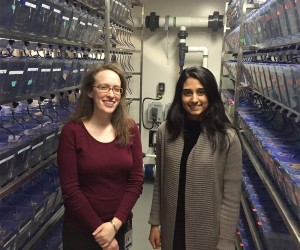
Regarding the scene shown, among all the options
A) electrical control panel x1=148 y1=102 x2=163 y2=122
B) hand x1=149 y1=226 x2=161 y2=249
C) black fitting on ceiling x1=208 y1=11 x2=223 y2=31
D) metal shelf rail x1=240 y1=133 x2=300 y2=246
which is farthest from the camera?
electrical control panel x1=148 y1=102 x2=163 y2=122

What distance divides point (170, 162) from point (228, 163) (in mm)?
266

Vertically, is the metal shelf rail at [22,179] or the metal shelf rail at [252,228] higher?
the metal shelf rail at [22,179]

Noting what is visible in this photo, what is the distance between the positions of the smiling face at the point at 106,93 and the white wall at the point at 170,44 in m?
3.36

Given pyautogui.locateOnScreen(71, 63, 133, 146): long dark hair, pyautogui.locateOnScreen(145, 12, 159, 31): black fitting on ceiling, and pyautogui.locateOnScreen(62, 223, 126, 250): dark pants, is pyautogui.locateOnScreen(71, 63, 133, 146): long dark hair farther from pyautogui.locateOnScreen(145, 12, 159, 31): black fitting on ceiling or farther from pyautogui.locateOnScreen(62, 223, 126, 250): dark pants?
pyautogui.locateOnScreen(145, 12, 159, 31): black fitting on ceiling

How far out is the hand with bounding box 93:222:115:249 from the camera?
157cm

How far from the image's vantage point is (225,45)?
4.56 metres

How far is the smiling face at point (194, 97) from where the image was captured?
60.1 inches

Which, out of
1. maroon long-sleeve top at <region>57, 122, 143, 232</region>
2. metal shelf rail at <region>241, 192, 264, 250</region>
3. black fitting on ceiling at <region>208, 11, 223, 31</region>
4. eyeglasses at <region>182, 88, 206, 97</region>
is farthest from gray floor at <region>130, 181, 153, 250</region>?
black fitting on ceiling at <region>208, 11, 223, 31</region>

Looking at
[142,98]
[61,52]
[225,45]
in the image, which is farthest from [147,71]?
[61,52]

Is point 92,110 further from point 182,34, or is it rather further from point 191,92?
point 182,34

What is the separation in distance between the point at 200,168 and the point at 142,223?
7.30 feet

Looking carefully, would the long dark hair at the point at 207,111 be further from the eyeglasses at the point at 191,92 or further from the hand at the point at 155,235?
the hand at the point at 155,235

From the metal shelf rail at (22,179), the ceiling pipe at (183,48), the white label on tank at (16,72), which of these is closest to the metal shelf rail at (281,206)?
the metal shelf rail at (22,179)

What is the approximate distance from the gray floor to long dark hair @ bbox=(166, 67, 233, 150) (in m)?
1.87
